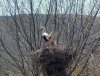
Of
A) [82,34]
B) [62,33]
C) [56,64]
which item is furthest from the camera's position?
[62,33]

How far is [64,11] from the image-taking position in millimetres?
12570

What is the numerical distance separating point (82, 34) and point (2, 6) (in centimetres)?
311

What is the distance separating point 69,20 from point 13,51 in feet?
8.40

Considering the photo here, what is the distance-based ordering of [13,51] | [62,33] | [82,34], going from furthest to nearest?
[13,51] → [62,33] → [82,34]

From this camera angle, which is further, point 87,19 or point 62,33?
point 62,33

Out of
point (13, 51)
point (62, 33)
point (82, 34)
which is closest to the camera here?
point (82, 34)

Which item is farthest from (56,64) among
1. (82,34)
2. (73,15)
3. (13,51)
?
(13,51)

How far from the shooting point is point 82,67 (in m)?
12.0

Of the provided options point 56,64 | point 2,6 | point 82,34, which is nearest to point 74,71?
point 82,34

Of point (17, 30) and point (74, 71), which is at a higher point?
point (17, 30)

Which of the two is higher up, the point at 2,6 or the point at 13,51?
the point at 2,6

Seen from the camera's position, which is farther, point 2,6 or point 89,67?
point 2,6

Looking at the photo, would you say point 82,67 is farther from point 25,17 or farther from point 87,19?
point 25,17

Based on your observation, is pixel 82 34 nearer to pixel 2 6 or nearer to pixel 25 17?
pixel 25 17
